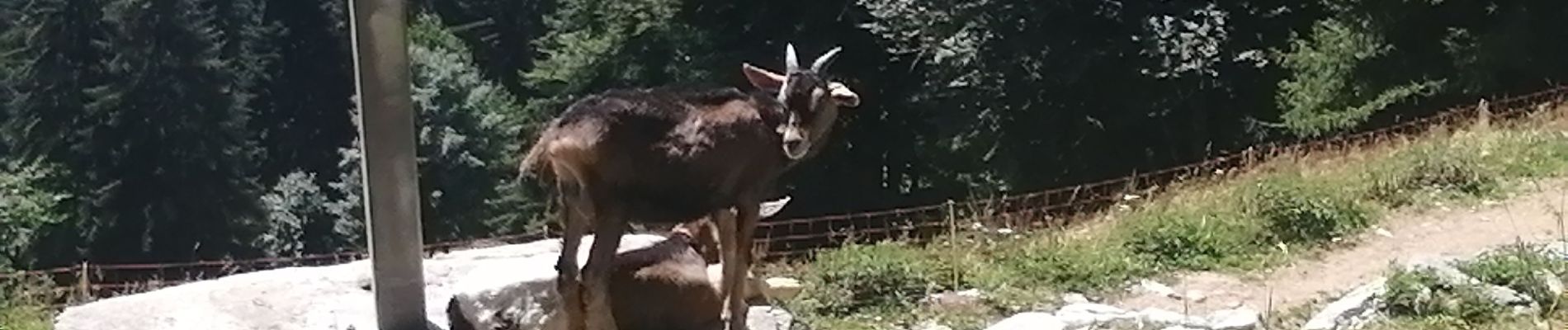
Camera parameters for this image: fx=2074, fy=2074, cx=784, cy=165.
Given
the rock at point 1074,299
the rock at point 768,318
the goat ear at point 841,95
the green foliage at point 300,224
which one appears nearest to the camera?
the goat ear at point 841,95

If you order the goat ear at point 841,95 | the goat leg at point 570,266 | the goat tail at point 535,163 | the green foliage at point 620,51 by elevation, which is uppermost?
the goat ear at point 841,95

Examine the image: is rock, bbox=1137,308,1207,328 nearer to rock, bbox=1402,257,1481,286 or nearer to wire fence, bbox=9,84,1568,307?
rock, bbox=1402,257,1481,286

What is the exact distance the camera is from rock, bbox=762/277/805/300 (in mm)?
8461

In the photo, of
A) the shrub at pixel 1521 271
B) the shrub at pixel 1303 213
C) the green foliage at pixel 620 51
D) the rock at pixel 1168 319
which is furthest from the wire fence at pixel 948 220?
the green foliage at pixel 620 51

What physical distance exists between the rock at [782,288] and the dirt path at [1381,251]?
1329mm

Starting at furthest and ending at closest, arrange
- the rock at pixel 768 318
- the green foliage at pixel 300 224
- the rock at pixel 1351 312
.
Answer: the green foliage at pixel 300 224, the rock at pixel 768 318, the rock at pixel 1351 312

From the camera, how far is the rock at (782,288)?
8461mm

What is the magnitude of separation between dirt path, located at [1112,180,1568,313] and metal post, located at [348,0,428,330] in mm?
3453

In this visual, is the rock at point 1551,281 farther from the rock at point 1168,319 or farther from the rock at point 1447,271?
the rock at point 1168,319

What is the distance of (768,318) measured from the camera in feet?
26.3

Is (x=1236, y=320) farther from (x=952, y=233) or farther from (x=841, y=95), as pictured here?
(x=952, y=233)

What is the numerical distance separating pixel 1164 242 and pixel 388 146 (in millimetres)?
4426

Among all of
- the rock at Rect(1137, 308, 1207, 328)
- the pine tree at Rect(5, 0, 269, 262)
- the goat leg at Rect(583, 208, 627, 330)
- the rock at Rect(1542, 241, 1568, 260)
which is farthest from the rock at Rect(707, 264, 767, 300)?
the pine tree at Rect(5, 0, 269, 262)

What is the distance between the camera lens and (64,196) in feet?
120
